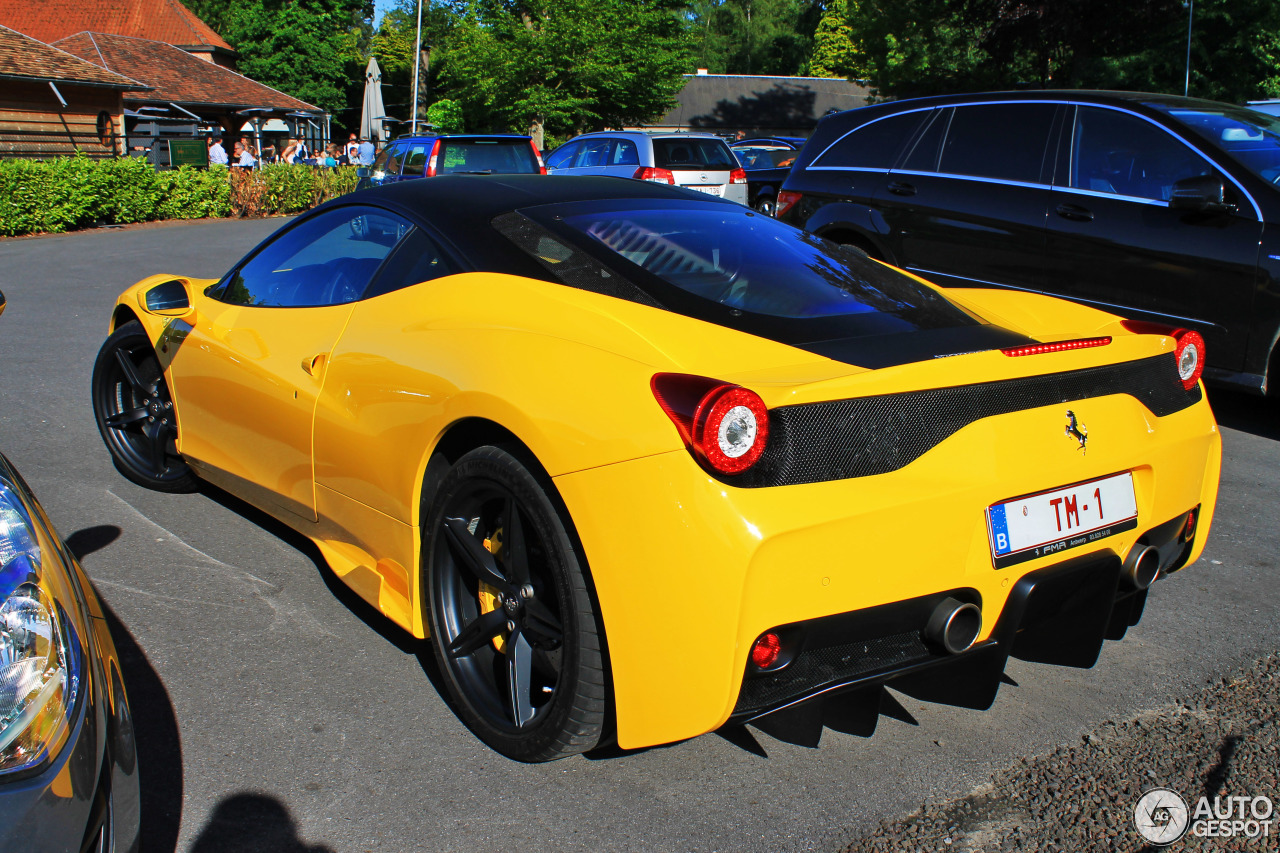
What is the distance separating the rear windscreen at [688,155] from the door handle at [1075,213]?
9.35m

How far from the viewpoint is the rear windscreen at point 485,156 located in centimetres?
1414

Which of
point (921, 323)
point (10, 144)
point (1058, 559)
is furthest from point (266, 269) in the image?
point (10, 144)

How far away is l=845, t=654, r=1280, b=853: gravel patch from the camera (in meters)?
2.13

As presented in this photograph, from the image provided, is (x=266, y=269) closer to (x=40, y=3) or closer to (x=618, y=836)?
(x=618, y=836)

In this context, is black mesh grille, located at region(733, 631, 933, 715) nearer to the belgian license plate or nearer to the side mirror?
the belgian license plate

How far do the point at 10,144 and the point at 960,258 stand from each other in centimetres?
2857

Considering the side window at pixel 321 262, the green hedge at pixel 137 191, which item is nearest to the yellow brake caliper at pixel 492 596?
the side window at pixel 321 262

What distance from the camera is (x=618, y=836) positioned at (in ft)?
7.09

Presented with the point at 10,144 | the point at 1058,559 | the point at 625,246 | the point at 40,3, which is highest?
the point at 40,3

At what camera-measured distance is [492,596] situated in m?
2.59

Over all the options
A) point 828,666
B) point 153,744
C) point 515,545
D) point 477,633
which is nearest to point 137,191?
point 153,744

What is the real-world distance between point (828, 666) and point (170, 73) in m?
45.6

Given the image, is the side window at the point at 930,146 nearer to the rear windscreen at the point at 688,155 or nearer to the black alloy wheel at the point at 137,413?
the black alloy wheel at the point at 137,413

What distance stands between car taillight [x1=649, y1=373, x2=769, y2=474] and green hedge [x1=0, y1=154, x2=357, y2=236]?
60.7ft
